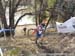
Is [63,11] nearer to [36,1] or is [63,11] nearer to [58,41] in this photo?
[36,1]

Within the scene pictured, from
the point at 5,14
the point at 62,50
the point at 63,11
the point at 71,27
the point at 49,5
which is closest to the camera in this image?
the point at 62,50

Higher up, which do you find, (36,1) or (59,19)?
(36,1)

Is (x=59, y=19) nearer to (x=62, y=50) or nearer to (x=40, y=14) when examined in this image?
(x=40, y=14)

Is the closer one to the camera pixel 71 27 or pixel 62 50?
pixel 62 50

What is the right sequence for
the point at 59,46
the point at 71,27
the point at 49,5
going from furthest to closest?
the point at 49,5 < the point at 71,27 < the point at 59,46

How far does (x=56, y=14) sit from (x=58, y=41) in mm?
4332

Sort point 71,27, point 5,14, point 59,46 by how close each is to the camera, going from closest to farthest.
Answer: point 59,46
point 71,27
point 5,14

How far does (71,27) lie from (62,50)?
7.23ft

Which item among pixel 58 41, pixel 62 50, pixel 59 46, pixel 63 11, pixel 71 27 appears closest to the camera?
pixel 62 50

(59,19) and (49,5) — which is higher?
(49,5)

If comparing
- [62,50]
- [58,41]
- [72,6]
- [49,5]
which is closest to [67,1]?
[72,6]

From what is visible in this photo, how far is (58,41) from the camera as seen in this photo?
6.88m

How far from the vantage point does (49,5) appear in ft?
34.4

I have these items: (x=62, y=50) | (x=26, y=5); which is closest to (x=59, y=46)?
(x=62, y=50)
